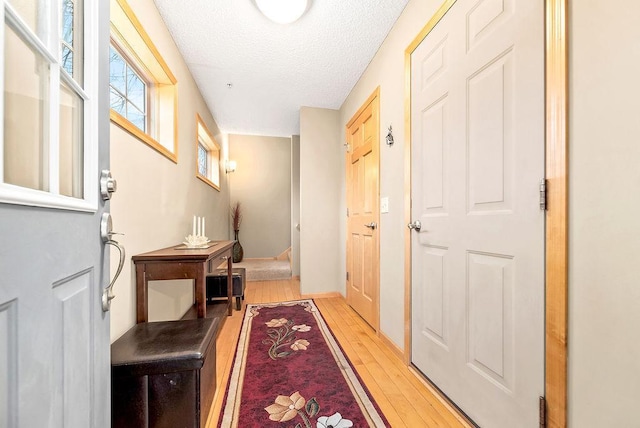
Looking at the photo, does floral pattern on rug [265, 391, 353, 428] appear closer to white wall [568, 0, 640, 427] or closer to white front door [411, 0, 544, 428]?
white front door [411, 0, 544, 428]

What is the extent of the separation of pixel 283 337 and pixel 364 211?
1.35 meters

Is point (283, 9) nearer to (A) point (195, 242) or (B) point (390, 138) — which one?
(B) point (390, 138)

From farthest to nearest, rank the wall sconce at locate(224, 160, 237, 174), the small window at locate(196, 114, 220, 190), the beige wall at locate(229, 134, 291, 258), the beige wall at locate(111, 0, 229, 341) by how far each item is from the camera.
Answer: the beige wall at locate(229, 134, 291, 258), the wall sconce at locate(224, 160, 237, 174), the small window at locate(196, 114, 220, 190), the beige wall at locate(111, 0, 229, 341)

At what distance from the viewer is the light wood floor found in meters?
1.25

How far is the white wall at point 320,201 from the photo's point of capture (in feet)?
10.5

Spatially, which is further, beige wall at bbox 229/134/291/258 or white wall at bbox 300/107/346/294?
beige wall at bbox 229/134/291/258

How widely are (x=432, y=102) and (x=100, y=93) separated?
4.99 feet

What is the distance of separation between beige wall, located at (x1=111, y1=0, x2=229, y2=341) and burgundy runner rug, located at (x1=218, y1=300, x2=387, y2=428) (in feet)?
2.28

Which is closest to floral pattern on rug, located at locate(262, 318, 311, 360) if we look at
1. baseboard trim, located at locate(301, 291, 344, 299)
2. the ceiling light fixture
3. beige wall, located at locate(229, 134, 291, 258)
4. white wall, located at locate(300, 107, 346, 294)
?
baseboard trim, located at locate(301, 291, 344, 299)

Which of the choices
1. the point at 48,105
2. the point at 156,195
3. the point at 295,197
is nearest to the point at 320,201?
the point at 295,197

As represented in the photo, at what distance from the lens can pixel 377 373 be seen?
5.30 ft

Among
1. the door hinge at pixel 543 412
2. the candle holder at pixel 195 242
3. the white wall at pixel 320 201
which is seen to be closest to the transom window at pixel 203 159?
the white wall at pixel 320 201

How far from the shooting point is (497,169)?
1.07 metres

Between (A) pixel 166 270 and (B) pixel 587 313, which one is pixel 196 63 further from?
(B) pixel 587 313
